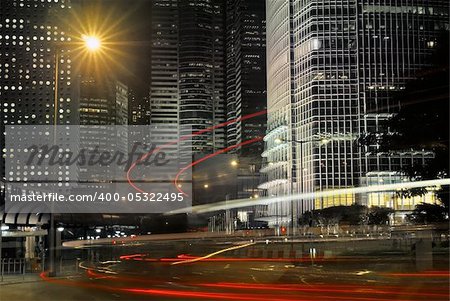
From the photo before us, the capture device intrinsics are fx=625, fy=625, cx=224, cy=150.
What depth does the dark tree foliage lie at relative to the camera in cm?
2884

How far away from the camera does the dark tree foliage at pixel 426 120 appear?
94.6 ft

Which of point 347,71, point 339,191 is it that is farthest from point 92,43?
point 347,71

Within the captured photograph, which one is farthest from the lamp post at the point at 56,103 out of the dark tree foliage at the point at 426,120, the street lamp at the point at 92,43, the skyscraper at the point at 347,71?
the skyscraper at the point at 347,71

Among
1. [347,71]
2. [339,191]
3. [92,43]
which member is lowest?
[339,191]

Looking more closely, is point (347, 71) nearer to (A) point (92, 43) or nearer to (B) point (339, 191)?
(B) point (339, 191)

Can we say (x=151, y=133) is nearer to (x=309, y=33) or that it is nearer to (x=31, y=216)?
(x=309, y=33)

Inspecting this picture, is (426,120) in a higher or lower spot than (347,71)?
lower

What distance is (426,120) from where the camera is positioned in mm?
29484

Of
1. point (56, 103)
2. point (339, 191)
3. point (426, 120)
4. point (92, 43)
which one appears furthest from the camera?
point (339, 191)

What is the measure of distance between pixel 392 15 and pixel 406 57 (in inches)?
314

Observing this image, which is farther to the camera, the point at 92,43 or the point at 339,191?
the point at 339,191

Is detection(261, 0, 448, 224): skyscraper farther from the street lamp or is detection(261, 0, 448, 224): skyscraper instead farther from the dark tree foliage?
the street lamp

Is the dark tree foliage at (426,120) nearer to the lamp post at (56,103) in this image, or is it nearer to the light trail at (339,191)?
the light trail at (339,191)

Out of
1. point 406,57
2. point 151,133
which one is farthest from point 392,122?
point 151,133
